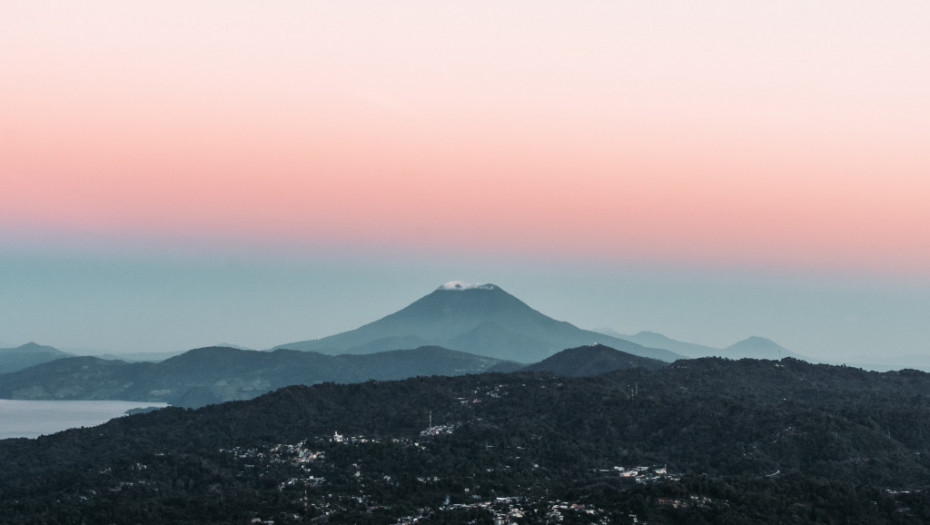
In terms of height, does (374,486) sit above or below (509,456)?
below

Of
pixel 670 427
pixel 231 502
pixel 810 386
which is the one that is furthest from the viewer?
pixel 810 386

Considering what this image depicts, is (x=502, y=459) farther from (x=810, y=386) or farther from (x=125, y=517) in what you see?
(x=810, y=386)

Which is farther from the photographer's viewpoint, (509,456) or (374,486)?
(509,456)

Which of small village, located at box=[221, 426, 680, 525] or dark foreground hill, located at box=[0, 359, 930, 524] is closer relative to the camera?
small village, located at box=[221, 426, 680, 525]

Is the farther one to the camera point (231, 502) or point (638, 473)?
point (638, 473)

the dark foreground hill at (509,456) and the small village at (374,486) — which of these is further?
the dark foreground hill at (509,456)

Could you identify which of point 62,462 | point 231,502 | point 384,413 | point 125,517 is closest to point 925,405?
point 384,413

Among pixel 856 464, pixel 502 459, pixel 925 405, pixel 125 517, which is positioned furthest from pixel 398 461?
pixel 925 405

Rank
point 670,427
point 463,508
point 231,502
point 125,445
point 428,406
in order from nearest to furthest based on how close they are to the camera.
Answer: point 463,508 → point 231,502 → point 670,427 → point 125,445 → point 428,406
